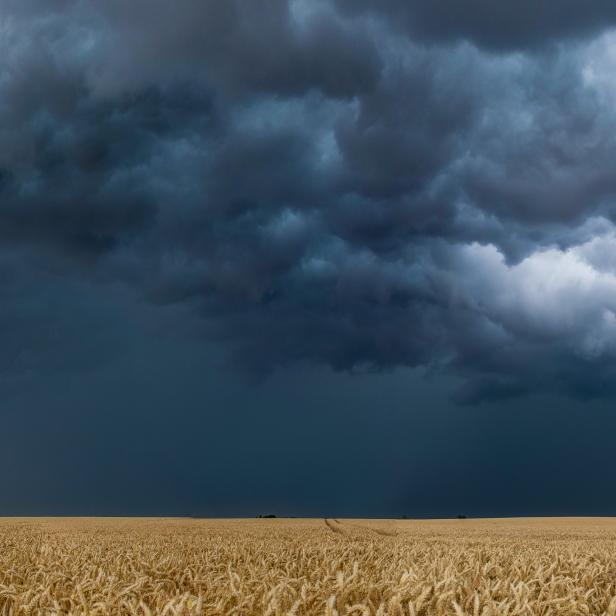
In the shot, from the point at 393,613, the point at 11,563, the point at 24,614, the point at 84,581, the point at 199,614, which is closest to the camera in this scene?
the point at 199,614

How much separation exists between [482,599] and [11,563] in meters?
8.11

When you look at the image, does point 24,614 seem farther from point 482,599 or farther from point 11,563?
point 11,563

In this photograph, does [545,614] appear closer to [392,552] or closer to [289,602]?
[289,602]

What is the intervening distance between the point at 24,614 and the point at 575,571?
745 cm

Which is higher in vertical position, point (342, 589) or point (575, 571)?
point (342, 589)

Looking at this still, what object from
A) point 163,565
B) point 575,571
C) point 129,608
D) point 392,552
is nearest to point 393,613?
point 129,608

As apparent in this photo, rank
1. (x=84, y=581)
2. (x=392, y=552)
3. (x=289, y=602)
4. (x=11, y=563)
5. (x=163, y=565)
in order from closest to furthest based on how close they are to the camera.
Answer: (x=289, y=602) < (x=84, y=581) < (x=163, y=565) < (x=11, y=563) < (x=392, y=552)

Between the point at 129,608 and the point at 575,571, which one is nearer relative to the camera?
the point at 129,608

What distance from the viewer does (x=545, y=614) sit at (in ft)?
18.8

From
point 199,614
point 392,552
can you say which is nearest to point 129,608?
point 199,614

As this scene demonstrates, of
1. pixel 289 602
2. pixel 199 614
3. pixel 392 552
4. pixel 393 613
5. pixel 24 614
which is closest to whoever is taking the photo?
pixel 199 614

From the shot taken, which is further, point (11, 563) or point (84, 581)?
point (11, 563)

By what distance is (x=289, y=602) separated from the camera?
18.2ft

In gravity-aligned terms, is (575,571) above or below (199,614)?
below
